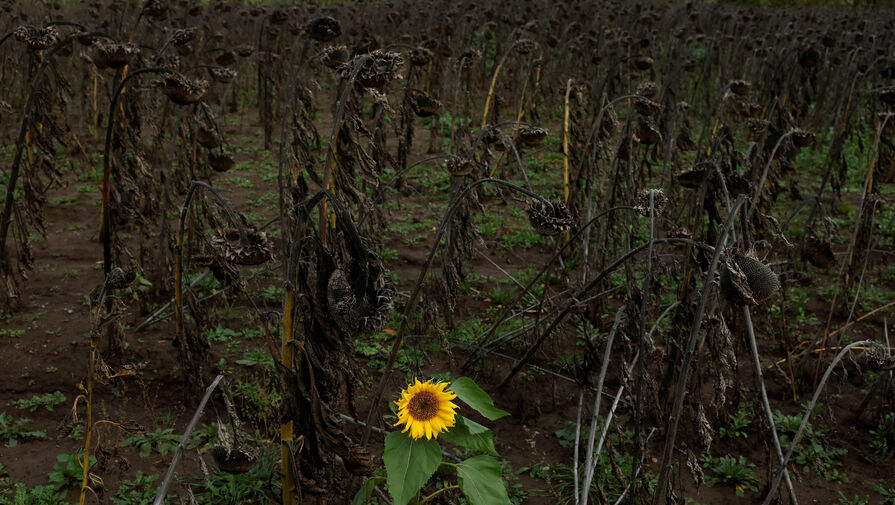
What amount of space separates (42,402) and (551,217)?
2471mm

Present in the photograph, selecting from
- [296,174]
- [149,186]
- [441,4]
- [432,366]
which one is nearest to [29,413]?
[149,186]

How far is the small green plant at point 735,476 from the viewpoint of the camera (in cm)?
295

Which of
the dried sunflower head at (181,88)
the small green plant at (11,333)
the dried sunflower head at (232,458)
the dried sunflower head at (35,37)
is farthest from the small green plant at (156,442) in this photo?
the dried sunflower head at (35,37)

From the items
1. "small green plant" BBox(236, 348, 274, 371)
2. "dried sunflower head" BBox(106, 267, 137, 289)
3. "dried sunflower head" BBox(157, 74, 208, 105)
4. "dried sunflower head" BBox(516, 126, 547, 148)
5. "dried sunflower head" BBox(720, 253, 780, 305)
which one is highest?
"dried sunflower head" BBox(157, 74, 208, 105)

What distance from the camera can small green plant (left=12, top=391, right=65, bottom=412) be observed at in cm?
301

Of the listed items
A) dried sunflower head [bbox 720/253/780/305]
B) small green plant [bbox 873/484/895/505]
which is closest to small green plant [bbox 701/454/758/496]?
small green plant [bbox 873/484/895/505]

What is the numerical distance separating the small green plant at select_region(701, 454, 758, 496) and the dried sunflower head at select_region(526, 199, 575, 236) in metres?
1.59

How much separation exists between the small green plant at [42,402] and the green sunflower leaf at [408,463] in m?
2.00

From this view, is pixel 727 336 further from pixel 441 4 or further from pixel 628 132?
pixel 441 4

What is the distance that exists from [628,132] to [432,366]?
1.57 metres

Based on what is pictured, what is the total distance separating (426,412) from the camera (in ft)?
6.20

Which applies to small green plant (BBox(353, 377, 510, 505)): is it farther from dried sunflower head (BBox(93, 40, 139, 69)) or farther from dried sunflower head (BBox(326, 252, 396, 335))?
dried sunflower head (BBox(93, 40, 139, 69))

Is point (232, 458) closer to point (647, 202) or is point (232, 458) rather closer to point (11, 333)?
point (647, 202)

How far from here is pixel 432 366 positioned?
12.0 feet
